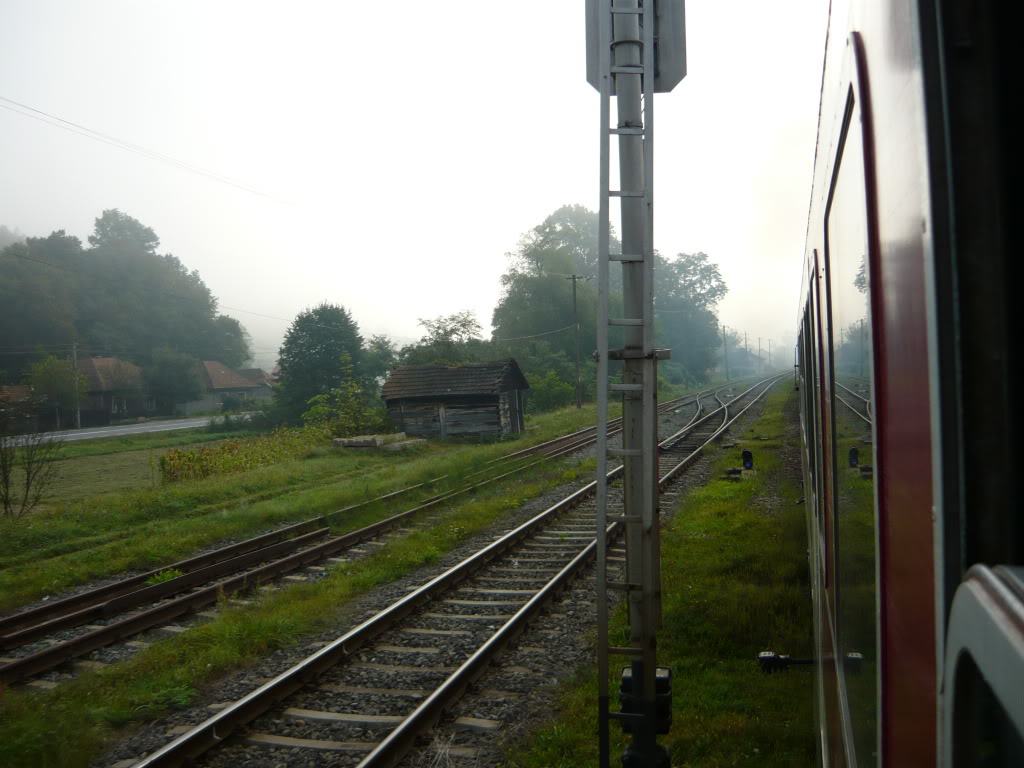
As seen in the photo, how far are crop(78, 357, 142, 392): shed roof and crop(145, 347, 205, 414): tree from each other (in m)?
1.54

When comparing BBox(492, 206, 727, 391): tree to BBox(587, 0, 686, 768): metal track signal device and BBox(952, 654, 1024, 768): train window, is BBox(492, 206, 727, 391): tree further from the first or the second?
BBox(952, 654, 1024, 768): train window

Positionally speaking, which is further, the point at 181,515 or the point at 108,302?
the point at 108,302

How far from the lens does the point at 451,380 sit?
2795 centimetres

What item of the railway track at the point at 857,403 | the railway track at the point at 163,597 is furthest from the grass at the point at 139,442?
the railway track at the point at 857,403

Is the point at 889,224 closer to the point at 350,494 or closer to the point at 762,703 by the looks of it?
the point at 762,703

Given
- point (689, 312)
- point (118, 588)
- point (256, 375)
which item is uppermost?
point (689, 312)

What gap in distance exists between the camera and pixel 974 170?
67cm

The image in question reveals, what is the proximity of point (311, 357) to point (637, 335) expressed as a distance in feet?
160

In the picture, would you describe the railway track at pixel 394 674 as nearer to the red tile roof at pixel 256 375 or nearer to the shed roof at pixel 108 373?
the shed roof at pixel 108 373

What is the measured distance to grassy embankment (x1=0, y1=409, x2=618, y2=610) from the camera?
36.2 ft

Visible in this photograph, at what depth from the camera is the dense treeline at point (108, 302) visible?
56.1m

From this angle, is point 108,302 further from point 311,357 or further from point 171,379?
point 311,357

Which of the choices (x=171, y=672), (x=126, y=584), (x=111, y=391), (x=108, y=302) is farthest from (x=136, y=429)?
(x=171, y=672)

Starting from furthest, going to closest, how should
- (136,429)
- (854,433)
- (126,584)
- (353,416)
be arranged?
(136,429)
(353,416)
(126,584)
(854,433)
